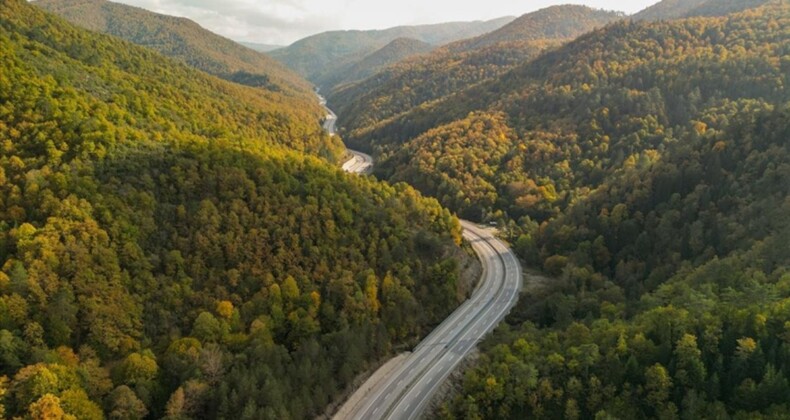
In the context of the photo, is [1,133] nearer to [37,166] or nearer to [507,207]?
[37,166]

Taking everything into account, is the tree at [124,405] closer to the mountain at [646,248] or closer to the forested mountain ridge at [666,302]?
the forested mountain ridge at [666,302]

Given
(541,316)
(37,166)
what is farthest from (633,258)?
(37,166)

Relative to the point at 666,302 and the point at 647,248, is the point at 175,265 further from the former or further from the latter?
the point at 647,248

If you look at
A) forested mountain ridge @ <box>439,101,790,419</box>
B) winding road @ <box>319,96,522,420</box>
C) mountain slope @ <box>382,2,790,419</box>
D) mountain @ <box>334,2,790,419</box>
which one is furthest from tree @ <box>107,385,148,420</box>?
mountain slope @ <box>382,2,790,419</box>

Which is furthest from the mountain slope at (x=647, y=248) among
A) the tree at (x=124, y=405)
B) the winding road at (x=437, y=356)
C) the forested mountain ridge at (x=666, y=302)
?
the tree at (x=124, y=405)

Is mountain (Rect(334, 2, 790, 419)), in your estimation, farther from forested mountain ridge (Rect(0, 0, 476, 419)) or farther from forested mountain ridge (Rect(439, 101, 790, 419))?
forested mountain ridge (Rect(0, 0, 476, 419))

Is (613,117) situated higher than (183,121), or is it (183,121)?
(183,121)
